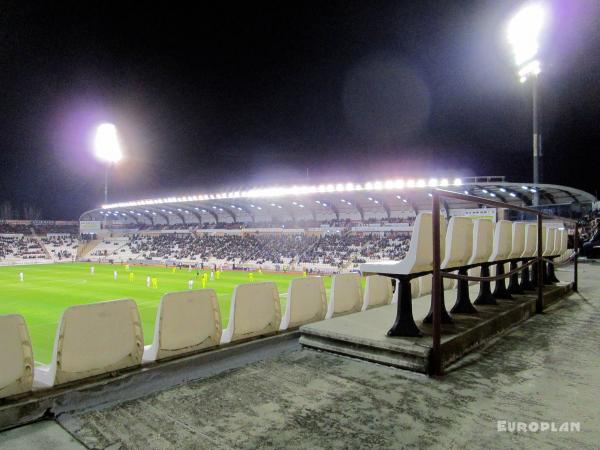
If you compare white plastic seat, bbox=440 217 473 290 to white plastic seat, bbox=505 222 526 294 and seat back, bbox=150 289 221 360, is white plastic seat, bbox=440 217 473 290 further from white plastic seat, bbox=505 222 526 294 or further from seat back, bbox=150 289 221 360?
seat back, bbox=150 289 221 360

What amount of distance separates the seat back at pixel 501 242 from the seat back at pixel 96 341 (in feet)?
14.2

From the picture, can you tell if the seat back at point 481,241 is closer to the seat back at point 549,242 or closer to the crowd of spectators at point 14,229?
the seat back at point 549,242

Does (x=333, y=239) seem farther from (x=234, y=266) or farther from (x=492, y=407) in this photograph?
(x=492, y=407)

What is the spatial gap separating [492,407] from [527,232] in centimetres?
475


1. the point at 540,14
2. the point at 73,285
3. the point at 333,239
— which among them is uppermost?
the point at 540,14

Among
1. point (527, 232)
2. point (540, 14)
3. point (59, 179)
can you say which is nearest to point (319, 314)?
point (527, 232)

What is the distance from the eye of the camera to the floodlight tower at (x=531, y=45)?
14125 millimetres

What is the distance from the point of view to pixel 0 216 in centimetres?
8600

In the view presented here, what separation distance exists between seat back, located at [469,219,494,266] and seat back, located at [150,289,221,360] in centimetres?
298

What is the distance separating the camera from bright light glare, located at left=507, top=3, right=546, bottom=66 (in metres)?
14.4

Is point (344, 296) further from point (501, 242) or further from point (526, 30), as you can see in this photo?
point (526, 30)

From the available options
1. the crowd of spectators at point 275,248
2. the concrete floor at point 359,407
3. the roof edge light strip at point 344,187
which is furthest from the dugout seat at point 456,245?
the crowd of spectators at point 275,248

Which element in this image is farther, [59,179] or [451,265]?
[59,179]

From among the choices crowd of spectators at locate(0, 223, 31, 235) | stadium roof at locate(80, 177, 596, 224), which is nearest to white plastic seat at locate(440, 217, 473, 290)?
stadium roof at locate(80, 177, 596, 224)
